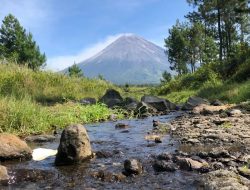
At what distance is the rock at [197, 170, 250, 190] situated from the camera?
20.3 ft

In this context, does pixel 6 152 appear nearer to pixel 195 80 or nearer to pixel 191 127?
pixel 191 127

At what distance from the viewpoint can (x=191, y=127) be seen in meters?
13.4

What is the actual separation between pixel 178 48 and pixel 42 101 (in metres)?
52.6

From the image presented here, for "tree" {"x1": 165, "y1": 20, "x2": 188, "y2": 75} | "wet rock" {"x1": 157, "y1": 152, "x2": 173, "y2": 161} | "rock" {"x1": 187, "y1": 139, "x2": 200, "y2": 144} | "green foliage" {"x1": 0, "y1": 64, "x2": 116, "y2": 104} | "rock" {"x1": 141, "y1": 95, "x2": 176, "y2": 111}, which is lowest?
"wet rock" {"x1": 157, "y1": 152, "x2": 173, "y2": 161}

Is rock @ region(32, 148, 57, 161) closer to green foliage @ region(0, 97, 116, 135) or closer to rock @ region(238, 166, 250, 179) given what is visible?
green foliage @ region(0, 97, 116, 135)

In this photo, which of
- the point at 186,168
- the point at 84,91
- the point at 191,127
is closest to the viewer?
the point at 186,168

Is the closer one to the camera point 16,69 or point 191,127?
point 191,127

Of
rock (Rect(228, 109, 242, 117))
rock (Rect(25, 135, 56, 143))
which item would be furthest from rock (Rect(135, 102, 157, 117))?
rock (Rect(25, 135, 56, 143))

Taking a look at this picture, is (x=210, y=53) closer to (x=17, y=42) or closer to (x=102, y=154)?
(x=17, y=42)

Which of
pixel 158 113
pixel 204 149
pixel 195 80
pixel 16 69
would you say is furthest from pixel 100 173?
pixel 195 80

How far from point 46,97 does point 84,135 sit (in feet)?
46.8

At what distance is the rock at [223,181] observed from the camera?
20.3 ft

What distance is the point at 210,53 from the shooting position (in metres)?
71.0

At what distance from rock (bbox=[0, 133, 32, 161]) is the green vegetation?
49.7 ft
